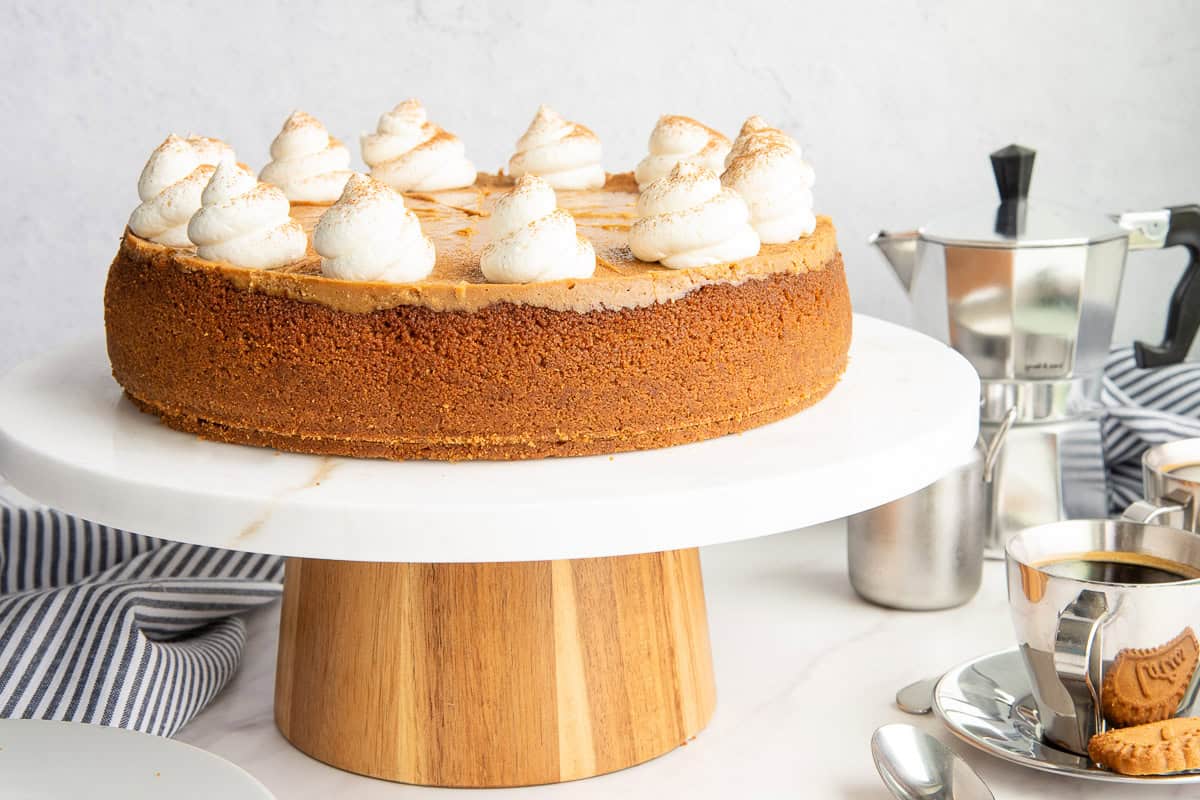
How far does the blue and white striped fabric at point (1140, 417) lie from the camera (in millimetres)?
2016

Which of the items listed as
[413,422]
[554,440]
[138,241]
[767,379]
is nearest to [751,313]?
[767,379]

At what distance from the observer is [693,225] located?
122cm

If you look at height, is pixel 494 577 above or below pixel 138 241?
below

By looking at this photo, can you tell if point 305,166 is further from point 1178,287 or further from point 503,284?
point 1178,287

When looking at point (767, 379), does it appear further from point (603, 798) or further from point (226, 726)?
point (226, 726)

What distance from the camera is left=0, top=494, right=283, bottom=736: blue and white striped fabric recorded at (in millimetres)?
1403

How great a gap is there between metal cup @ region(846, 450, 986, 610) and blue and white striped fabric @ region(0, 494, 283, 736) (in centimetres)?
75

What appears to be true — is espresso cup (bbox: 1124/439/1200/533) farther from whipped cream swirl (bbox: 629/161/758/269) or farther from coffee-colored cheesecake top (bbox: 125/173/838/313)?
whipped cream swirl (bbox: 629/161/758/269)

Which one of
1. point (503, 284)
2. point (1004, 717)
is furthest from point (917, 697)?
point (503, 284)

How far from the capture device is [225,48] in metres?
2.39

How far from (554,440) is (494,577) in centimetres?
19

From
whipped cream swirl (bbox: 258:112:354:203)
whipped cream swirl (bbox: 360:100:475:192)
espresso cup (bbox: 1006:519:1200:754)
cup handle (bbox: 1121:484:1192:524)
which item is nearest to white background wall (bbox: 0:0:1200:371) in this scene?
whipped cream swirl (bbox: 360:100:475:192)

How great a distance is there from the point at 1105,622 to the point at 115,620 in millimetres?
1004

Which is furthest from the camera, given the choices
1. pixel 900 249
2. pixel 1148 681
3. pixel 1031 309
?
pixel 900 249
